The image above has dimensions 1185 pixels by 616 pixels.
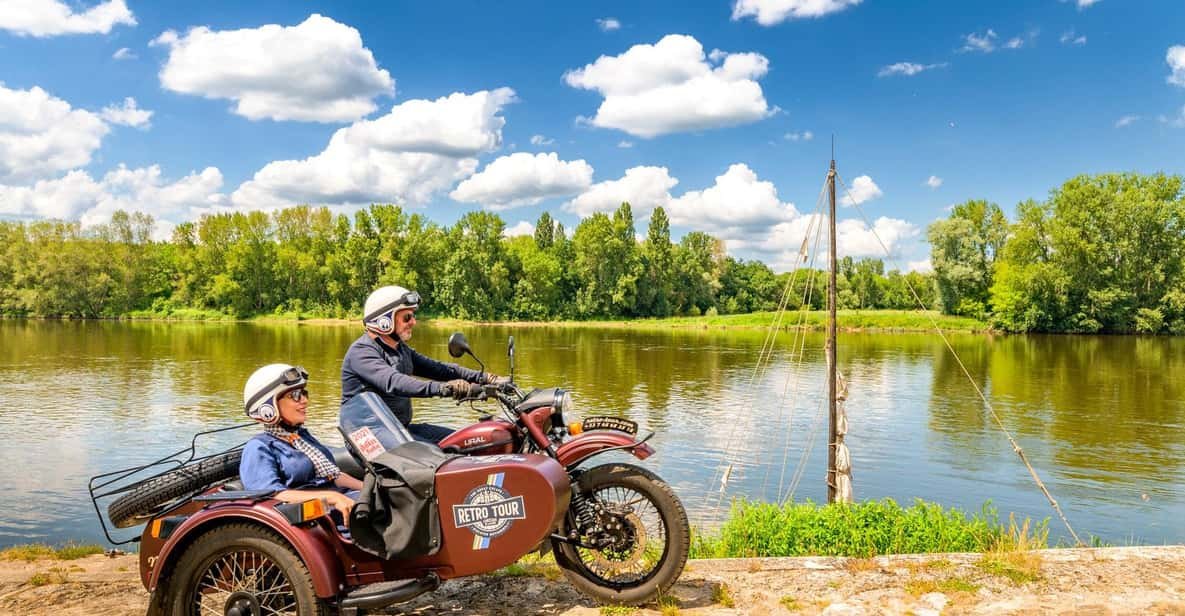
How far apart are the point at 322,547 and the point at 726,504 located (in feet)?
30.2

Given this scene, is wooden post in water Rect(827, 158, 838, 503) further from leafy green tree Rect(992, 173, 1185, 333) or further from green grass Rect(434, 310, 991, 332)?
leafy green tree Rect(992, 173, 1185, 333)

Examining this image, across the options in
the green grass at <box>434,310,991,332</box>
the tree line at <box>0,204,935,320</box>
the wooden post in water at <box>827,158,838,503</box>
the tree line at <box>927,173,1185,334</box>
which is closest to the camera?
the wooden post in water at <box>827,158,838,503</box>

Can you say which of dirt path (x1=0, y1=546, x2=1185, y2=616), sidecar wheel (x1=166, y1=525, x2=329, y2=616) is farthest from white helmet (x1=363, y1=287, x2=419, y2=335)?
dirt path (x1=0, y1=546, x2=1185, y2=616)

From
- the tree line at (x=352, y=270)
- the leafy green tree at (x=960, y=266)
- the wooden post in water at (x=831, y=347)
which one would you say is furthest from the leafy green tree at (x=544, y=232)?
the wooden post in water at (x=831, y=347)

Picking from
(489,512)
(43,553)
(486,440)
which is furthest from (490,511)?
(43,553)

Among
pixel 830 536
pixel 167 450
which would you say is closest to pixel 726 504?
pixel 830 536

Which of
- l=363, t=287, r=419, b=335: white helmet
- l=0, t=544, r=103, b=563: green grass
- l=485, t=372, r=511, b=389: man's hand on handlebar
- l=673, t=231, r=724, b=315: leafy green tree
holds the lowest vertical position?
l=0, t=544, r=103, b=563: green grass

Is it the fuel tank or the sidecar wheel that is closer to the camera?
the sidecar wheel

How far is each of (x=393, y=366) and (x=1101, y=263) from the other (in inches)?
2923

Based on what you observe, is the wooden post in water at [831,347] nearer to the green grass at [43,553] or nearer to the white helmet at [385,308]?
the white helmet at [385,308]

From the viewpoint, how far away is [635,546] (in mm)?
4512

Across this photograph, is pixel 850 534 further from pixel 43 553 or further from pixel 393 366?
pixel 43 553

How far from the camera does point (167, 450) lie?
15.3 metres

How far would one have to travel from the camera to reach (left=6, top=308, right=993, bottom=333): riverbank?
218ft
